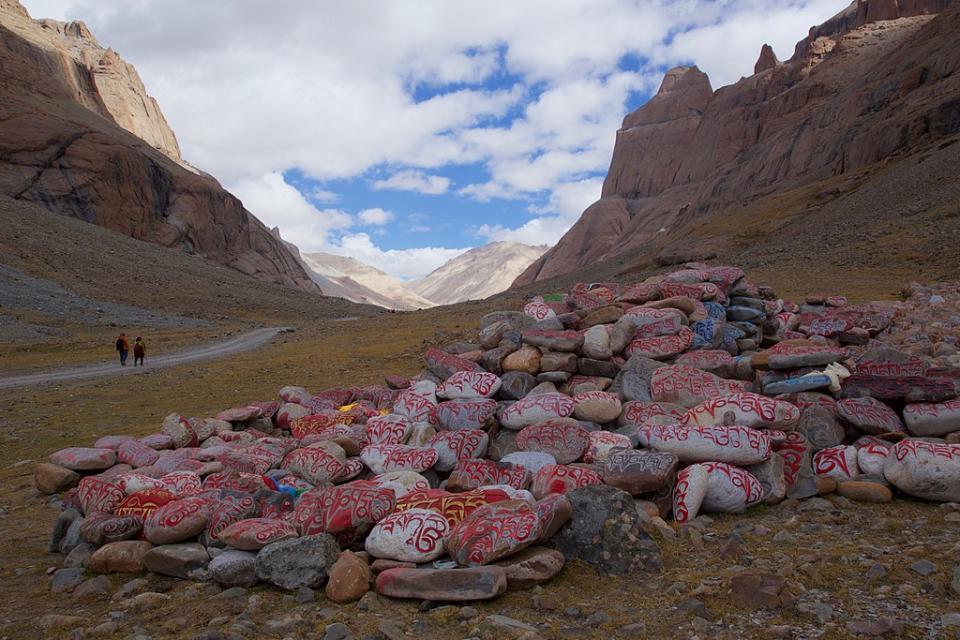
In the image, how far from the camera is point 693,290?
10.5 metres

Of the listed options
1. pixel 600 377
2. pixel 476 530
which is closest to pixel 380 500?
pixel 476 530

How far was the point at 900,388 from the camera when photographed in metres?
6.89

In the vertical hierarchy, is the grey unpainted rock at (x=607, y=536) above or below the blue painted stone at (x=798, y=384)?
below

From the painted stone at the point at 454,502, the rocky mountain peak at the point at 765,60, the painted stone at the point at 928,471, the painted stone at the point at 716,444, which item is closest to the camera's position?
the painted stone at the point at 454,502

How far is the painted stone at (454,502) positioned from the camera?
5.07m

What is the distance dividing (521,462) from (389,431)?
6.00 ft

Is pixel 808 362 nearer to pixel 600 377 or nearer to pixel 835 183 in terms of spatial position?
pixel 600 377

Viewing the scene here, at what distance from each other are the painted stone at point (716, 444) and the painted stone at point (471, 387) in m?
2.59

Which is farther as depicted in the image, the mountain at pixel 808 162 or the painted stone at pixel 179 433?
the mountain at pixel 808 162

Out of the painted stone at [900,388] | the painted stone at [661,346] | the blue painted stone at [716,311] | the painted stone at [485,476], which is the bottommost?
the painted stone at [485,476]

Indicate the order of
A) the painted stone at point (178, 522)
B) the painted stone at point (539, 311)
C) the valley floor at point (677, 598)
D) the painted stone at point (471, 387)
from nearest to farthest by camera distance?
the valley floor at point (677, 598) < the painted stone at point (178, 522) < the painted stone at point (471, 387) < the painted stone at point (539, 311)

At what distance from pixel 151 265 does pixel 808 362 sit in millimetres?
60171

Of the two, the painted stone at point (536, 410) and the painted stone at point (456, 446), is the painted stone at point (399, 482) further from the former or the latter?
the painted stone at point (536, 410)

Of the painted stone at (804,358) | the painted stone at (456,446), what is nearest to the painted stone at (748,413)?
the painted stone at (804,358)
